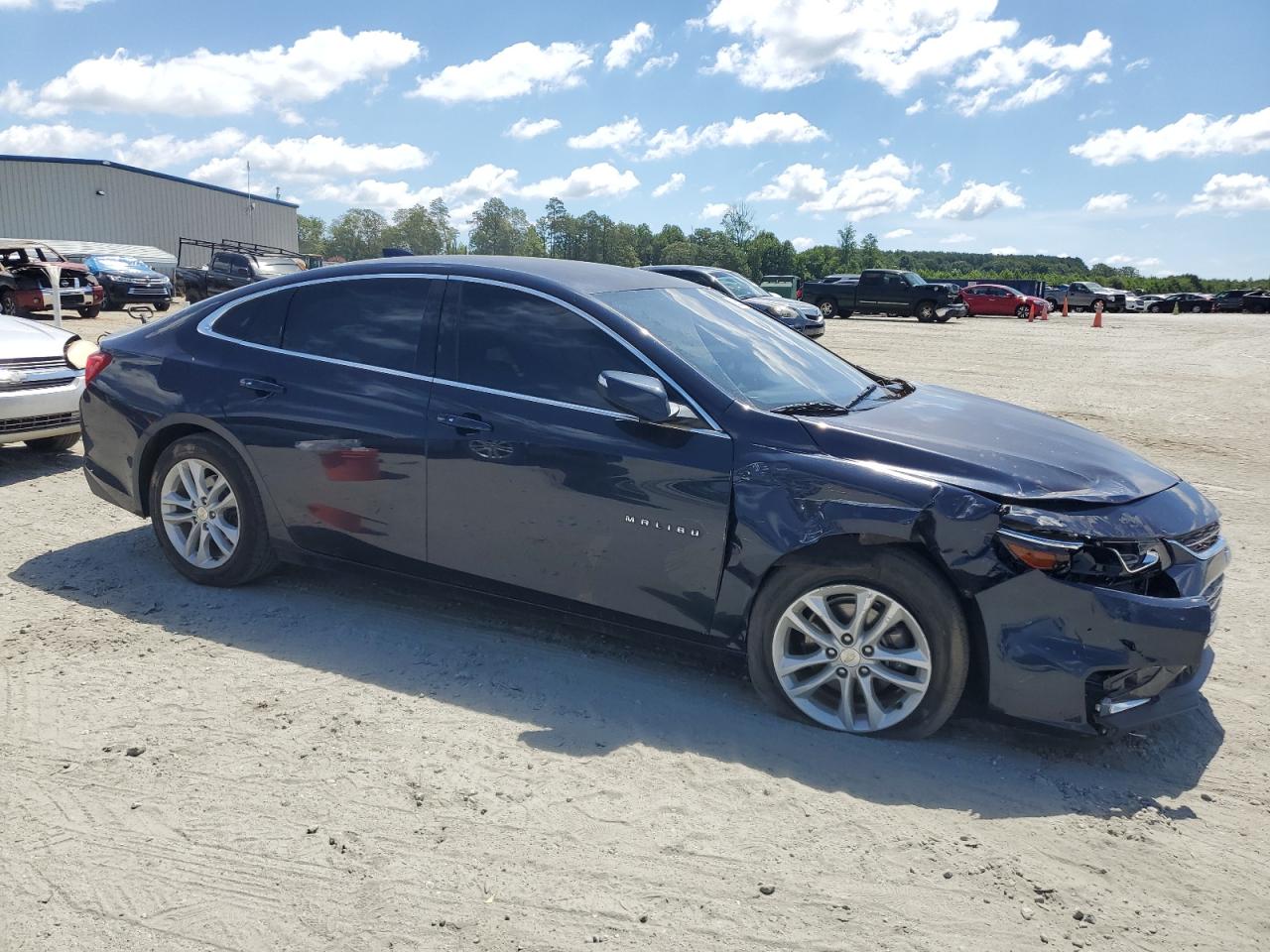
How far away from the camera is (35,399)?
23.6 ft

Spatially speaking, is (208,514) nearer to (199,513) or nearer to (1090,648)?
(199,513)

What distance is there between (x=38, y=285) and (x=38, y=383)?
17467 mm

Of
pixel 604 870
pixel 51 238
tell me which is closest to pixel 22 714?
pixel 604 870

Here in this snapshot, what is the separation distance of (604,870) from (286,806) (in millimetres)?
1035

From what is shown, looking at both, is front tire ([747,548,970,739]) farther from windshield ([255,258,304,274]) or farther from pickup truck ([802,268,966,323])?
pickup truck ([802,268,966,323])

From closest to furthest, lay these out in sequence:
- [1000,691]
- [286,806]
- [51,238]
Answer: [286,806]
[1000,691]
[51,238]

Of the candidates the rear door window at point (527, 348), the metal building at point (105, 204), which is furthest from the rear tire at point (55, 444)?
the metal building at point (105, 204)

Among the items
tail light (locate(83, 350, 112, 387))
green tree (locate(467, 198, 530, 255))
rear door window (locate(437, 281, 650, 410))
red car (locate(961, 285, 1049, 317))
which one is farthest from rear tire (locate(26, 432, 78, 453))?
red car (locate(961, 285, 1049, 317))

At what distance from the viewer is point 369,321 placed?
4.53 m

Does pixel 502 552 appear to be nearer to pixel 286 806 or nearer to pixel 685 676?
pixel 685 676

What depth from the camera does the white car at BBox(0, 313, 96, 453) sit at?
707 cm

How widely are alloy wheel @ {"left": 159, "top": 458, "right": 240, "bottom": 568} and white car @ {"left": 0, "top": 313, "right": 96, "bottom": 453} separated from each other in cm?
250

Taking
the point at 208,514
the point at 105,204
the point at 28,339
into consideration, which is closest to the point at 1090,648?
the point at 208,514

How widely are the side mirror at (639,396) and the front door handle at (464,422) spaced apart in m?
0.61
